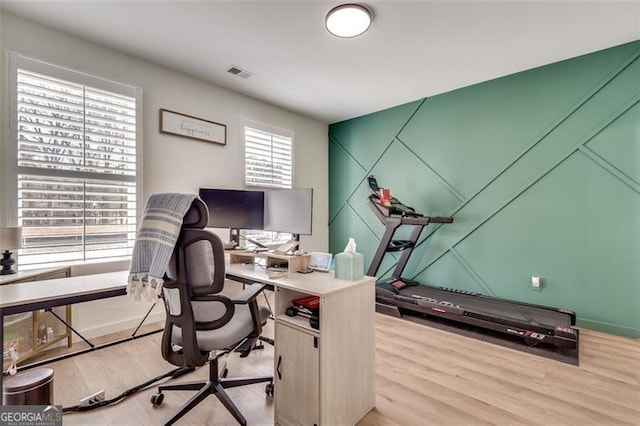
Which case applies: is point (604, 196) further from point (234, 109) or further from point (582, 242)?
point (234, 109)

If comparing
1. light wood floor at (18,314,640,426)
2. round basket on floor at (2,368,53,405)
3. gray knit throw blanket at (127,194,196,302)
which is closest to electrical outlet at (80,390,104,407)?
light wood floor at (18,314,640,426)

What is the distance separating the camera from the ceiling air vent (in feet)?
10.7

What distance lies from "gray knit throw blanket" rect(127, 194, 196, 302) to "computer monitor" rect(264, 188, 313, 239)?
108cm

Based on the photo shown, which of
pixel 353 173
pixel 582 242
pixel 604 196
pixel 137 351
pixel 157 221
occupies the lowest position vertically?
pixel 137 351

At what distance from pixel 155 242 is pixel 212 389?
990 millimetres

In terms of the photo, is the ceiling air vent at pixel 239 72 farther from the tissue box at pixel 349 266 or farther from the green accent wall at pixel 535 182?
the tissue box at pixel 349 266

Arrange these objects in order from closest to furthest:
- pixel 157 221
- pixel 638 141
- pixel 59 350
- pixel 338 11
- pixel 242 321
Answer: pixel 157 221 → pixel 242 321 → pixel 338 11 → pixel 59 350 → pixel 638 141

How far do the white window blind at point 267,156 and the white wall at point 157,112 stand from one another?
14 cm

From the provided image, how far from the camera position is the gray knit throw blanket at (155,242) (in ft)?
4.75

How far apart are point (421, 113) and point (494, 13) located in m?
1.87

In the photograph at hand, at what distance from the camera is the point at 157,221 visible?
58.0 inches

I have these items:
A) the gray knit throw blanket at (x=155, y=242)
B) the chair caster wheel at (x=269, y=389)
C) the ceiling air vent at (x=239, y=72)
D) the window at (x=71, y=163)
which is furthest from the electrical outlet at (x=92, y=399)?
the ceiling air vent at (x=239, y=72)

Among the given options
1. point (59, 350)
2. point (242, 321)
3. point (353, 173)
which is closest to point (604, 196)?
point (353, 173)

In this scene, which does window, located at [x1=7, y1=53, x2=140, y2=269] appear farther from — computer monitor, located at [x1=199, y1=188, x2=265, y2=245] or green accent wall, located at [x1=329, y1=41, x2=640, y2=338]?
green accent wall, located at [x1=329, y1=41, x2=640, y2=338]
